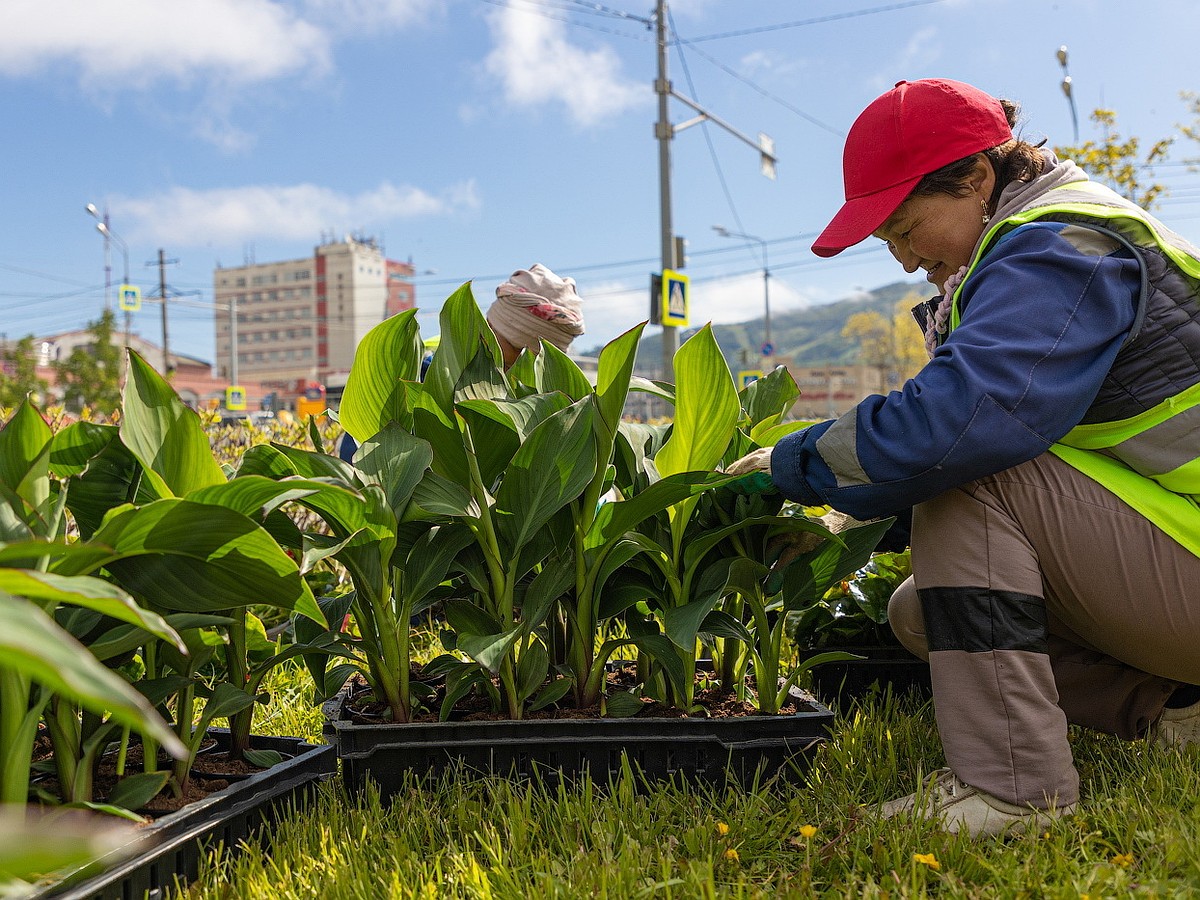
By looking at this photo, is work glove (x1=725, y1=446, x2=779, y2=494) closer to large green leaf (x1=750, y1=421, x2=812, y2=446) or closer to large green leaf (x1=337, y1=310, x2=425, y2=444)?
large green leaf (x1=750, y1=421, x2=812, y2=446)

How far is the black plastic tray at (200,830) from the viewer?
1.27 meters

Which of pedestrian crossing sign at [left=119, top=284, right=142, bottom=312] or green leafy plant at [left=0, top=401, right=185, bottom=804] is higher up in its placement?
pedestrian crossing sign at [left=119, top=284, right=142, bottom=312]

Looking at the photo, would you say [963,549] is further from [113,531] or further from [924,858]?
[113,531]

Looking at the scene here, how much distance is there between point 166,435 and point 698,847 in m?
1.07

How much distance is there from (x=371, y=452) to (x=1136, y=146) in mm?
13570

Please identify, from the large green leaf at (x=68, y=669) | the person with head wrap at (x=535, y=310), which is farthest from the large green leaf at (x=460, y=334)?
the person with head wrap at (x=535, y=310)

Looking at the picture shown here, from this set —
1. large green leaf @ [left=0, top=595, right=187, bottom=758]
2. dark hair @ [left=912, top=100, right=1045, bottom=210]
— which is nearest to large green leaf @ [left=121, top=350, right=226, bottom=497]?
large green leaf @ [left=0, top=595, right=187, bottom=758]

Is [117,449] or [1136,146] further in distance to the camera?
[1136,146]

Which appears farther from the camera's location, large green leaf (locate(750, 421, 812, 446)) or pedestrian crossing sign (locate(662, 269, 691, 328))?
pedestrian crossing sign (locate(662, 269, 691, 328))

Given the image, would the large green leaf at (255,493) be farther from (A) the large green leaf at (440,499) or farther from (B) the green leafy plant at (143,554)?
(A) the large green leaf at (440,499)

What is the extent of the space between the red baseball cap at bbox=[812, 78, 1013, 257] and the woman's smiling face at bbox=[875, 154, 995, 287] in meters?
0.05

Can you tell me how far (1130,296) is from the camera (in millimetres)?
1664

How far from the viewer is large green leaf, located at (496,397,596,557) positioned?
69.7 inches

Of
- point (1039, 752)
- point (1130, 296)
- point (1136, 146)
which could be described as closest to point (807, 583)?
point (1039, 752)
